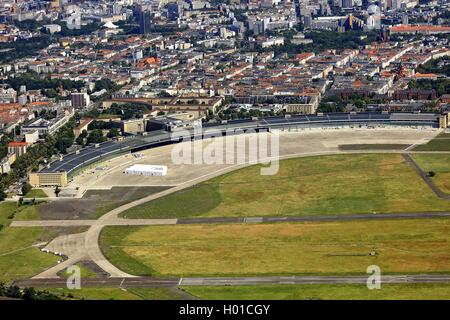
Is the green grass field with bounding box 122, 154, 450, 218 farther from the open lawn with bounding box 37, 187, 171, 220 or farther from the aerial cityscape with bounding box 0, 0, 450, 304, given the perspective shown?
the open lawn with bounding box 37, 187, 171, 220

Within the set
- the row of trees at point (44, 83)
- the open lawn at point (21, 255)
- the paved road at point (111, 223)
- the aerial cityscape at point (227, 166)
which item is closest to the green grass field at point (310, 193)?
the aerial cityscape at point (227, 166)

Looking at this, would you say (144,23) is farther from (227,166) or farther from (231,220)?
(231,220)

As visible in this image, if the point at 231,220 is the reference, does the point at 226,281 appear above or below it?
above

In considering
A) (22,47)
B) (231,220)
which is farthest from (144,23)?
(231,220)

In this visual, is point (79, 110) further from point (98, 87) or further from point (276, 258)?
point (276, 258)

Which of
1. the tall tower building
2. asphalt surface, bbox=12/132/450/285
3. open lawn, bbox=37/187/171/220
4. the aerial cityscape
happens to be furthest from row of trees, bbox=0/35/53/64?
asphalt surface, bbox=12/132/450/285
